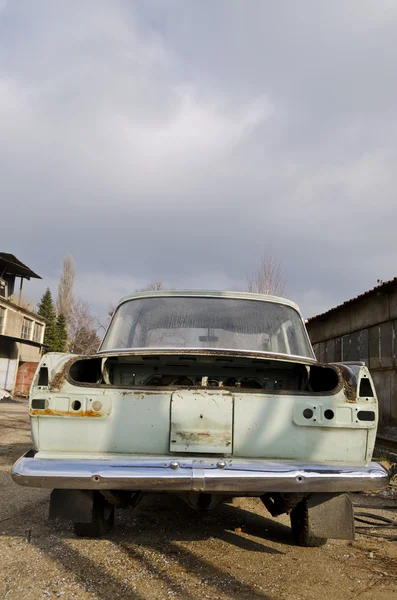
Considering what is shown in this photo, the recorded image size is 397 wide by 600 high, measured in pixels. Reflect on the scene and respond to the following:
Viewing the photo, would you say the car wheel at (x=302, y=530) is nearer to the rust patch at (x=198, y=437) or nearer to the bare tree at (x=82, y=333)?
the rust patch at (x=198, y=437)

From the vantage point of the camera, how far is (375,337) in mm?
10938

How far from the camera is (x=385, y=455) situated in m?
8.39

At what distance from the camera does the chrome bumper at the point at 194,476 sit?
265cm

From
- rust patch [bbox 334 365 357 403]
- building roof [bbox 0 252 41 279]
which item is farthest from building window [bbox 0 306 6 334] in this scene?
rust patch [bbox 334 365 357 403]

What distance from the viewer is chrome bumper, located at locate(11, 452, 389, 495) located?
2.65m

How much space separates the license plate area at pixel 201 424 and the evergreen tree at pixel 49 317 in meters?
45.0

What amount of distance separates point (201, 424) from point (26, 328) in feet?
105

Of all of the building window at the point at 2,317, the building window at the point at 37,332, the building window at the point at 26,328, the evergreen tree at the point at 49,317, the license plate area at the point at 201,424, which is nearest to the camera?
the license plate area at the point at 201,424

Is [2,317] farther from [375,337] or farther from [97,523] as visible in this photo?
[97,523]

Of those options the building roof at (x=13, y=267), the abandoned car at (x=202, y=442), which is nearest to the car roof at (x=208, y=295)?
the abandoned car at (x=202, y=442)

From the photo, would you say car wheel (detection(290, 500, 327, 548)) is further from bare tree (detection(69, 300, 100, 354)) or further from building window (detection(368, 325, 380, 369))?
bare tree (detection(69, 300, 100, 354))

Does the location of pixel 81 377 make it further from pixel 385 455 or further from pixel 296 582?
pixel 385 455

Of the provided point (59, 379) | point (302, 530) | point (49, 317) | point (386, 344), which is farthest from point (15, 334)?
point (302, 530)

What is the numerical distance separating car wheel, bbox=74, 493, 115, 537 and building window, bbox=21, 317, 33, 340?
97.7ft
